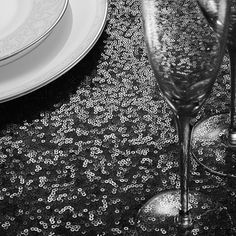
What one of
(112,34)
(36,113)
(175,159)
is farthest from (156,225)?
(112,34)

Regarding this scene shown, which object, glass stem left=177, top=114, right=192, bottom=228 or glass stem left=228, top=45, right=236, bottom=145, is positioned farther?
glass stem left=228, top=45, right=236, bottom=145

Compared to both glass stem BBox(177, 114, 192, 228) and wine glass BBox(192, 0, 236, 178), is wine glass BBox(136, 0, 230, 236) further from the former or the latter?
wine glass BBox(192, 0, 236, 178)

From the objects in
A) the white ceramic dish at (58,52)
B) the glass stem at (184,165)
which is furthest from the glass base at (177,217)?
the white ceramic dish at (58,52)

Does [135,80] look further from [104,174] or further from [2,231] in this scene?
[2,231]

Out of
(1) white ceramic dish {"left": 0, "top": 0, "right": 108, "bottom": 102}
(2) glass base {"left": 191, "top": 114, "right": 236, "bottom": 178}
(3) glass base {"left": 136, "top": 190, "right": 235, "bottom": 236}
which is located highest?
(1) white ceramic dish {"left": 0, "top": 0, "right": 108, "bottom": 102}

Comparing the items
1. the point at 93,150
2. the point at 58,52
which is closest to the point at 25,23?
the point at 58,52

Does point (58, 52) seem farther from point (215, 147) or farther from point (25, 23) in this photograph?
point (215, 147)

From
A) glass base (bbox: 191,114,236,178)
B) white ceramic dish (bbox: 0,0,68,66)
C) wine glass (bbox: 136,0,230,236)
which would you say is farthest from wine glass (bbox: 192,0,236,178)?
white ceramic dish (bbox: 0,0,68,66)
